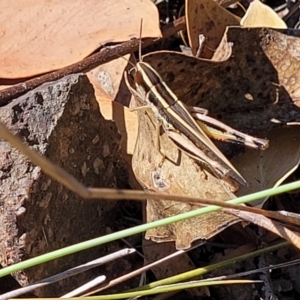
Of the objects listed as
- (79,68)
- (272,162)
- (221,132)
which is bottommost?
(272,162)

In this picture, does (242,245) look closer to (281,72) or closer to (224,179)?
A: (224,179)

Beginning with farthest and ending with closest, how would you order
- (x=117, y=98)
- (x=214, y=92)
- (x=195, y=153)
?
(x=117, y=98) → (x=214, y=92) → (x=195, y=153)

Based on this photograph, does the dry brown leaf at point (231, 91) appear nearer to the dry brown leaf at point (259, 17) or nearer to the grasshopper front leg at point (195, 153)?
the grasshopper front leg at point (195, 153)

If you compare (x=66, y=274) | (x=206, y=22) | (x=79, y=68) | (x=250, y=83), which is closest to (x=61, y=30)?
(x=79, y=68)

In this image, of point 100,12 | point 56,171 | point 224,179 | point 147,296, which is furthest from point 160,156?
point 56,171

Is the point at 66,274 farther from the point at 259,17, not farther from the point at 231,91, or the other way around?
the point at 259,17
